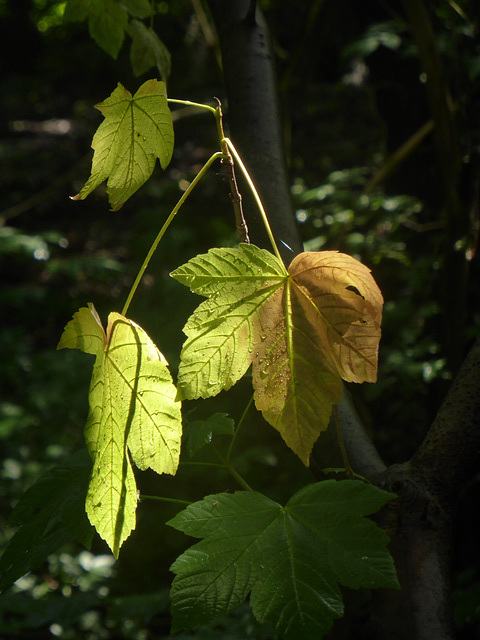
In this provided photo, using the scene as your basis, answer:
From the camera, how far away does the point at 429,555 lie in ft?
2.03

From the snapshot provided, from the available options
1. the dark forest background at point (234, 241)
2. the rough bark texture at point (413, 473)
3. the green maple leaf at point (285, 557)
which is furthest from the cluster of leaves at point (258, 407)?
the dark forest background at point (234, 241)

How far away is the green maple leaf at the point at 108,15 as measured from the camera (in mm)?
907

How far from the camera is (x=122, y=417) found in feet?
1.79

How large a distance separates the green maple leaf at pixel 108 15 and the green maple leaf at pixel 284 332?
580mm

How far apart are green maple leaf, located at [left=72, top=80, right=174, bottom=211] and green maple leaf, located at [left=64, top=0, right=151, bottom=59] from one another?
36 centimetres

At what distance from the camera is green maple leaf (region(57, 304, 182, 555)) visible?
1.69ft

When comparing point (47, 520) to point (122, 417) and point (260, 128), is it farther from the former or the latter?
point (260, 128)

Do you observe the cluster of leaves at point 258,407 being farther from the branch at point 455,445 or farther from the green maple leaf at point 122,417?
the branch at point 455,445

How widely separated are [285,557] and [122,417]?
211 mm

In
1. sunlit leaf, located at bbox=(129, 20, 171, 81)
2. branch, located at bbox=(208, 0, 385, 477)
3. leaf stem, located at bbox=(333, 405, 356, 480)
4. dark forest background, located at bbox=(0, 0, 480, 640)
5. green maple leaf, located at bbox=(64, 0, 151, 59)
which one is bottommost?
dark forest background, located at bbox=(0, 0, 480, 640)

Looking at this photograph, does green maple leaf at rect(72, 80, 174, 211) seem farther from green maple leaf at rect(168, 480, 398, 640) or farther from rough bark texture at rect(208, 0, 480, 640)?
green maple leaf at rect(168, 480, 398, 640)

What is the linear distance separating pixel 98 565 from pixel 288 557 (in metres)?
2.15

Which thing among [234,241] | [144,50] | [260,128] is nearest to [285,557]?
[260,128]

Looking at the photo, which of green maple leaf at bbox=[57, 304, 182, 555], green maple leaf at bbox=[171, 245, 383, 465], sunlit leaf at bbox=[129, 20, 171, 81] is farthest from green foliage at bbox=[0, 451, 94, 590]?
sunlit leaf at bbox=[129, 20, 171, 81]
